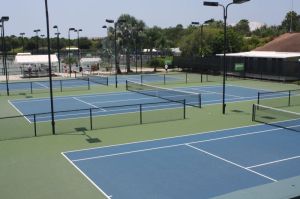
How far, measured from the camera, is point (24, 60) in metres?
56.0

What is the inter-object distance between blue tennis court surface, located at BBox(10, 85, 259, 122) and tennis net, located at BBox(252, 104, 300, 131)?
555 cm

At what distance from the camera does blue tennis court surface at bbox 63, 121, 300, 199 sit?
11984 millimetres

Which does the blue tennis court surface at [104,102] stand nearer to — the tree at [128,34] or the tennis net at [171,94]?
the tennis net at [171,94]

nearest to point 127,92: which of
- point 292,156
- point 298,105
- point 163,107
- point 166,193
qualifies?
point 163,107

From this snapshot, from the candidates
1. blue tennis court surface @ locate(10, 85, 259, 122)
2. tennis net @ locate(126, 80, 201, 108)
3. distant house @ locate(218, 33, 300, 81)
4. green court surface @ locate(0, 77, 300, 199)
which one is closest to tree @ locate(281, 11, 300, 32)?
distant house @ locate(218, 33, 300, 81)

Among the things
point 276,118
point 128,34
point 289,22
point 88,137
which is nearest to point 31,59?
point 128,34

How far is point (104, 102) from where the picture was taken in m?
30.0

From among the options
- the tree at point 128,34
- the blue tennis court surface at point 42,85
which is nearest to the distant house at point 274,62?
the tree at point 128,34

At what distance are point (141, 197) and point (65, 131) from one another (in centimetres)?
979

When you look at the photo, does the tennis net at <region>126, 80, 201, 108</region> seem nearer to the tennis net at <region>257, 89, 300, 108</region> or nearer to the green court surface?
the green court surface

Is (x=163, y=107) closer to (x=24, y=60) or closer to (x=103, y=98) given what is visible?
(x=103, y=98)

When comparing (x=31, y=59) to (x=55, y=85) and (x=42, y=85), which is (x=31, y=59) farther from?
(x=55, y=85)

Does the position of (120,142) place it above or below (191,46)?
below

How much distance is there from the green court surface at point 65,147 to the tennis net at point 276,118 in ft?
2.05
